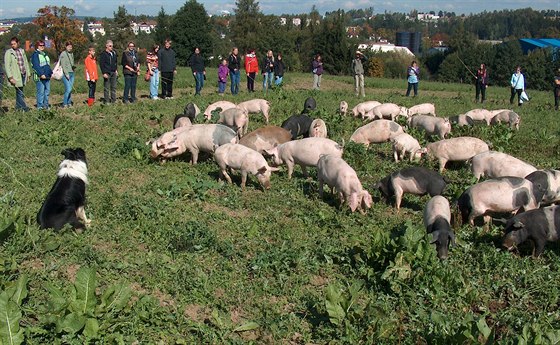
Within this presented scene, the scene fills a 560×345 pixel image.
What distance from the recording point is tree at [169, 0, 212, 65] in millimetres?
56031

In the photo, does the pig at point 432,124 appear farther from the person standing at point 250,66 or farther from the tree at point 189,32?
the tree at point 189,32

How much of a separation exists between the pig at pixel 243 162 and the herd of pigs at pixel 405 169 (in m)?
0.02

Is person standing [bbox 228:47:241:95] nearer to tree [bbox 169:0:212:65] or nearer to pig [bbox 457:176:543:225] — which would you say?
pig [bbox 457:176:543:225]

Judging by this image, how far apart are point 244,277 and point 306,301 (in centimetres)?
87

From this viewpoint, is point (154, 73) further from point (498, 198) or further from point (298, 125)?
point (498, 198)

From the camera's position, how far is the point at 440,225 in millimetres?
7492

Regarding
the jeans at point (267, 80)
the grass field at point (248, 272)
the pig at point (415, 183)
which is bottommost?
the grass field at point (248, 272)

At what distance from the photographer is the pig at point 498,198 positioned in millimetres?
8375

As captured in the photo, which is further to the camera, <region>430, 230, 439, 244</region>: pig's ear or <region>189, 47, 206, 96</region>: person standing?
<region>189, 47, 206, 96</region>: person standing

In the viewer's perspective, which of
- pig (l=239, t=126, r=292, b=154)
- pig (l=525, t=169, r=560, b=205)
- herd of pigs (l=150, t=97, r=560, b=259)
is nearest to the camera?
herd of pigs (l=150, t=97, r=560, b=259)

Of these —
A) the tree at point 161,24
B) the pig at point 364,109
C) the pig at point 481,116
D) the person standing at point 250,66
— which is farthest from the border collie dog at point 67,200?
the tree at point 161,24

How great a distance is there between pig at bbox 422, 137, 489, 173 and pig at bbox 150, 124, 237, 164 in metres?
4.19

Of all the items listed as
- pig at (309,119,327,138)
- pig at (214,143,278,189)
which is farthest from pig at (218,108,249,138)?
pig at (214,143,278,189)

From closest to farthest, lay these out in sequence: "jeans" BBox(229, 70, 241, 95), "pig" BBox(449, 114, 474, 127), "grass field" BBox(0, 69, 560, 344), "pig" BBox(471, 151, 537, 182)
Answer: "grass field" BBox(0, 69, 560, 344), "pig" BBox(471, 151, 537, 182), "pig" BBox(449, 114, 474, 127), "jeans" BBox(229, 70, 241, 95)
